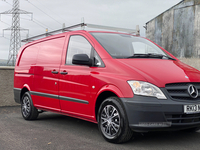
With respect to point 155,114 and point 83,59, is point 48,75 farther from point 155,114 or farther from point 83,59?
point 155,114

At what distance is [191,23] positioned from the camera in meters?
14.8

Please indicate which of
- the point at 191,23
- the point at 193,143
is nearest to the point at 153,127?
the point at 193,143

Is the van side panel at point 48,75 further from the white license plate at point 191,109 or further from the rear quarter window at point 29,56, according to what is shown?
the white license plate at point 191,109

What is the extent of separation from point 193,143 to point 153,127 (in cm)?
89

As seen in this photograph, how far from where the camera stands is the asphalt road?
13.3ft

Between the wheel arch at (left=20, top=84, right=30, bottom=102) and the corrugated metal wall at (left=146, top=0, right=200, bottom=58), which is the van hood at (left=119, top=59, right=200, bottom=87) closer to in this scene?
the wheel arch at (left=20, top=84, right=30, bottom=102)

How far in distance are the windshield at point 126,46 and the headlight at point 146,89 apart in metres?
0.85

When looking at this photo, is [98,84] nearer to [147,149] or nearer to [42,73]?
[147,149]

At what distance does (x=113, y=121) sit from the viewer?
417 cm

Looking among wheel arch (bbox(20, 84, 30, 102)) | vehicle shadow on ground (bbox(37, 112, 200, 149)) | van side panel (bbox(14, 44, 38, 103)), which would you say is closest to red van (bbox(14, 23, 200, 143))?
vehicle shadow on ground (bbox(37, 112, 200, 149))

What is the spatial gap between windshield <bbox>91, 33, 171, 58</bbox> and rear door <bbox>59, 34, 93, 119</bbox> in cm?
31

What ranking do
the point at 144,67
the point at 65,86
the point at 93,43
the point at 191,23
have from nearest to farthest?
the point at 144,67 → the point at 93,43 → the point at 65,86 → the point at 191,23

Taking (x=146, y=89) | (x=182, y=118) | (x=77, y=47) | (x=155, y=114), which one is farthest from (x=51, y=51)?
(x=182, y=118)

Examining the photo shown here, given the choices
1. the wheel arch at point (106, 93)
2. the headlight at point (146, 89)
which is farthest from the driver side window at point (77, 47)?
the headlight at point (146, 89)
